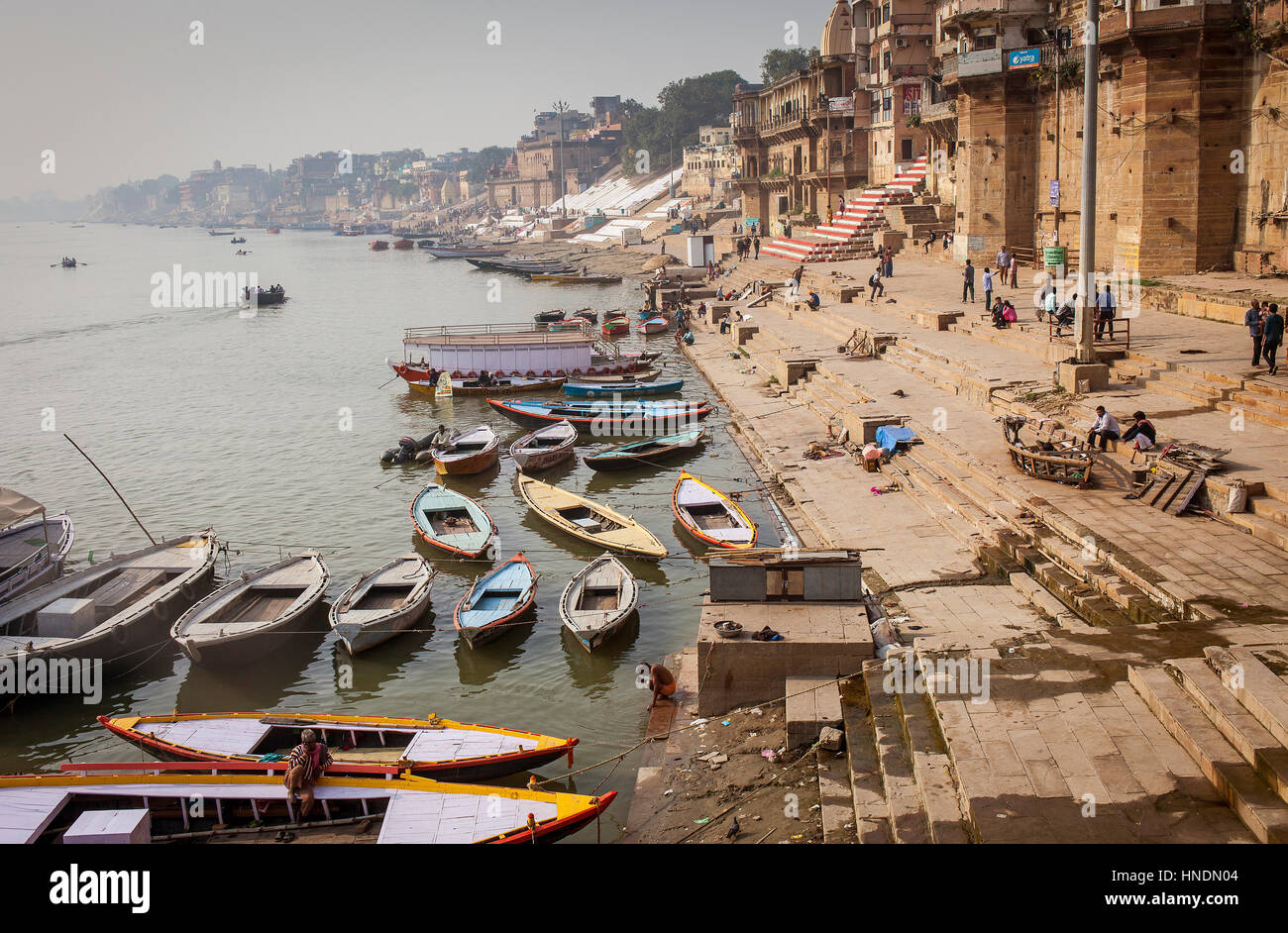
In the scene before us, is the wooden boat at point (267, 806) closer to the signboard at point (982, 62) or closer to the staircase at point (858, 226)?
the signboard at point (982, 62)

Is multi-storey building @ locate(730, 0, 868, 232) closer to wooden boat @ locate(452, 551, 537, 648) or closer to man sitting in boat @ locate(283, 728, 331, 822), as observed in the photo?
wooden boat @ locate(452, 551, 537, 648)

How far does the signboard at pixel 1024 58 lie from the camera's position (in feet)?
94.2

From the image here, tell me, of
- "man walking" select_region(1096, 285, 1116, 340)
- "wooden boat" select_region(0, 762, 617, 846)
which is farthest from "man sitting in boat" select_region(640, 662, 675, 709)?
"man walking" select_region(1096, 285, 1116, 340)

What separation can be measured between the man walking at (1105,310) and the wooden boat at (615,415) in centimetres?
930

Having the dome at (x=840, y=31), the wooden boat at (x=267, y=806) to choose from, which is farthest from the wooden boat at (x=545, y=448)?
the dome at (x=840, y=31)

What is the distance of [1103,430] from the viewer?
1412 centimetres

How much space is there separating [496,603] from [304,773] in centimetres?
536

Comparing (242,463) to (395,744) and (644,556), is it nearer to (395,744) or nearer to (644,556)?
(644,556)

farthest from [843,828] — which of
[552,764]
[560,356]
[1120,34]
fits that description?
[560,356]

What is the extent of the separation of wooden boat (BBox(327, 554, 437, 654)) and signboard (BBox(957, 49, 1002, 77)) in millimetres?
23131

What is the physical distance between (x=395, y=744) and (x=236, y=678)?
4.13m

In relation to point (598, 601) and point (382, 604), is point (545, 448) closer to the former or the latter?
point (382, 604)

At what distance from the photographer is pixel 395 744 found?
10.7 metres

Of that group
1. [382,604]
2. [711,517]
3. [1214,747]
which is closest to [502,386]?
[711,517]
